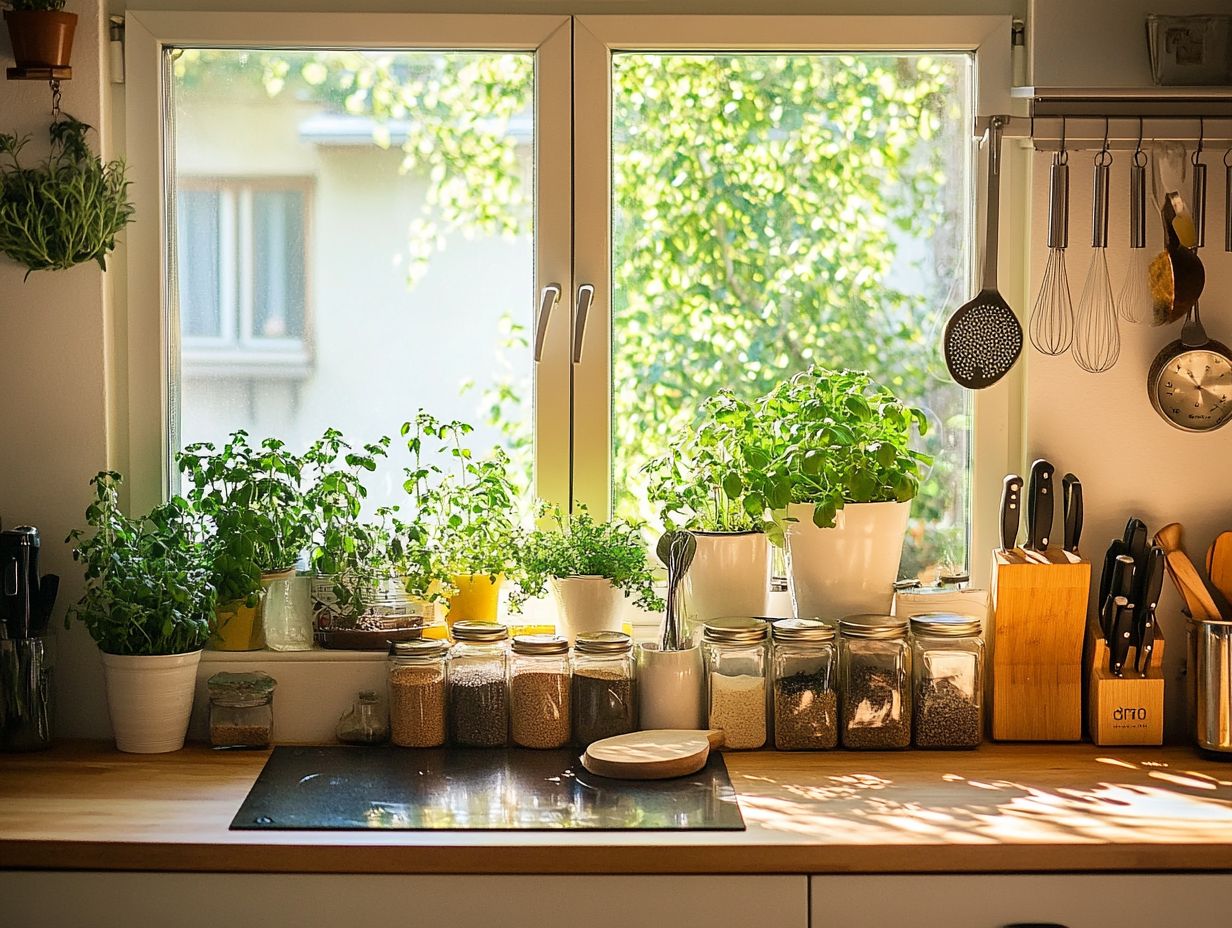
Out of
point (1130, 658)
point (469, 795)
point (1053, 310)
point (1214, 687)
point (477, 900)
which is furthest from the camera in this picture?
point (1053, 310)

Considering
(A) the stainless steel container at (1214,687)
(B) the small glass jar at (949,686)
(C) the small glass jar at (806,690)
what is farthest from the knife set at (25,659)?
(A) the stainless steel container at (1214,687)

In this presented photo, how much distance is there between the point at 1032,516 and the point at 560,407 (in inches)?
31.1

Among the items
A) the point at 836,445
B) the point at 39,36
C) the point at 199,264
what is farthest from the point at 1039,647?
the point at 39,36

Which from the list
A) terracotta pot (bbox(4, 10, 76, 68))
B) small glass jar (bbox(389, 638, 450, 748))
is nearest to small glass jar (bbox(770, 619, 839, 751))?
small glass jar (bbox(389, 638, 450, 748))

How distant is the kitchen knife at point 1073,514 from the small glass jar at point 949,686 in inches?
8.8

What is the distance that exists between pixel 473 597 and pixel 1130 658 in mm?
1045

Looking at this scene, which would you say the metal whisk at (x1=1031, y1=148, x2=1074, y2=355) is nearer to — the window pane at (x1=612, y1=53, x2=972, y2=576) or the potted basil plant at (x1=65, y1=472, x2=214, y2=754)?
the window pane at (x1=612, y1=53, x2=972, y2=576)

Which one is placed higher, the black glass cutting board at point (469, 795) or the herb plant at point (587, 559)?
the herb plant at point (587, 559)

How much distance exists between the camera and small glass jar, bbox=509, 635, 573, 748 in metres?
1.96

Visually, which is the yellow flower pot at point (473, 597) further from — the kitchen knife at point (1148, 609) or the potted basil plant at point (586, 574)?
the kitchen knife at point (1148, 609)

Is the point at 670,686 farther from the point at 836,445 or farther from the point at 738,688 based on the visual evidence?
the point at 836,445

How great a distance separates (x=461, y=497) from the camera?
2133mm

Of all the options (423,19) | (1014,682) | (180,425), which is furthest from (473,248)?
(1014,682)

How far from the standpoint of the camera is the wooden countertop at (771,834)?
156 cm
